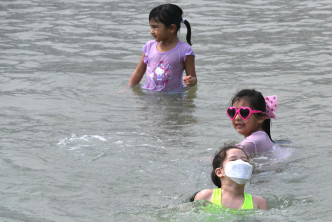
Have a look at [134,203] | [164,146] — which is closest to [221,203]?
[134,203]

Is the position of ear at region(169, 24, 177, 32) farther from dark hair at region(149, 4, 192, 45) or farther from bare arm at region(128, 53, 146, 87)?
bare arm at region(128, 53, 146, 87)

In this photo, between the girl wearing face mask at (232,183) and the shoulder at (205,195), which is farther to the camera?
the shoulder at (205,195)

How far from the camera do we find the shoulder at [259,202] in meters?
A: 5.23

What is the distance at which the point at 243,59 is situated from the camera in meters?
10.6

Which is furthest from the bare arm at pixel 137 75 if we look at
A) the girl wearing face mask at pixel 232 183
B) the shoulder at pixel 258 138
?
the girl wearing face mask at pixel 232 183

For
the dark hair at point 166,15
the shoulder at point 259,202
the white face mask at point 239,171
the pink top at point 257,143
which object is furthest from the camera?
the dark hair at point 166,15

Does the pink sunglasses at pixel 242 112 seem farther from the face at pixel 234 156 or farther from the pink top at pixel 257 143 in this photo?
the face at pixel 234 156

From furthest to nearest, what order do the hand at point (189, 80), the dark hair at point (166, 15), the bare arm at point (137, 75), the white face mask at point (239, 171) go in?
the bare arm at point (137, 75), the dark hair at point (166, 15), the hand at point (189, 80), the white face mask at point (239, 171)

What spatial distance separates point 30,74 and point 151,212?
5130 millimetres

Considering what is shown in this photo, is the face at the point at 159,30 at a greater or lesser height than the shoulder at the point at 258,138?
greater

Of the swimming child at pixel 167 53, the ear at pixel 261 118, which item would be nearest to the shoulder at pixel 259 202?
the ear at pixel 261 118

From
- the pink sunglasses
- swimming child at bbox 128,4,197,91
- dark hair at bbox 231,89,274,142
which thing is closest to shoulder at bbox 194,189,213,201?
the pink sunglasses

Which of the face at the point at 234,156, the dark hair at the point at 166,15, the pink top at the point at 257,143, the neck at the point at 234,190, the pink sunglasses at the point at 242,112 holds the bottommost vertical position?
the pink top at the point at 257,143

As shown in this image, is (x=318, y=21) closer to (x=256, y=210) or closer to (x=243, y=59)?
(x=243, y=59)
